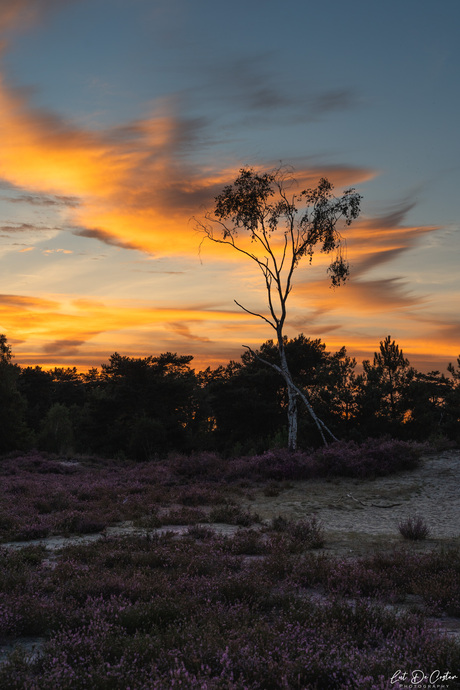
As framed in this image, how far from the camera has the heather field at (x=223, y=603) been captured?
4.42 m

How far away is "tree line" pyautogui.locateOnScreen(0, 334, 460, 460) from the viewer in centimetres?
2747

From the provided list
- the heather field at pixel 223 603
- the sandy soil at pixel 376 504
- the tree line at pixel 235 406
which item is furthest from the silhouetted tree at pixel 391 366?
the heather field at pixel 223 603

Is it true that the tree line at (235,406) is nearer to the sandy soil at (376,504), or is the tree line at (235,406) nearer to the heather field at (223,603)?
the sandy soil at (376,504)

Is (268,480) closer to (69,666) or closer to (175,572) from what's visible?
(175,572)

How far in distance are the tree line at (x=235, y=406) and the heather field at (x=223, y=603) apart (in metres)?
→ 13.2

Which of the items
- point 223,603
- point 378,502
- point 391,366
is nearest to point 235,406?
point 391,366

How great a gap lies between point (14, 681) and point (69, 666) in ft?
1.47

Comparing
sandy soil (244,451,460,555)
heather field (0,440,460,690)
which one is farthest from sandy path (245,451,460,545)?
heather field (0,440,460,690)

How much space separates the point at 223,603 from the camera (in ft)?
20.9

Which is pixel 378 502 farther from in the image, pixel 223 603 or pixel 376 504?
pixel 223 603

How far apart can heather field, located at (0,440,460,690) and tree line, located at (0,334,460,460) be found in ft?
43.2

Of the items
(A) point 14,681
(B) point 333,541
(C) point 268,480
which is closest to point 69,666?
(A) point 14,681

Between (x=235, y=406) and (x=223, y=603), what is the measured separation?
142ft

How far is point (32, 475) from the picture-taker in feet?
75.3
